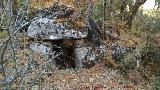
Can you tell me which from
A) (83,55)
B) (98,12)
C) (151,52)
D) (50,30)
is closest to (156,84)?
(151,52)

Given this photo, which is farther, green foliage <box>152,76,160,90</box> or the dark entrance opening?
the dark entrance opening

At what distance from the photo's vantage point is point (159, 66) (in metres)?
12.7

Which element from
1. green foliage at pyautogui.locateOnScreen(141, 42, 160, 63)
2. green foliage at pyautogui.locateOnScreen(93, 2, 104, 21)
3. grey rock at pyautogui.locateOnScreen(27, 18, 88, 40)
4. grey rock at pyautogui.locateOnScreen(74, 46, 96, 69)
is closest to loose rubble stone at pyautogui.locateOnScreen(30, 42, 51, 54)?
grey rock at pyautogui.locateOnScreen(27, 18, 88, 40)

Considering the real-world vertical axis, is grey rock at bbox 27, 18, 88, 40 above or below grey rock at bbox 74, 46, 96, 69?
above

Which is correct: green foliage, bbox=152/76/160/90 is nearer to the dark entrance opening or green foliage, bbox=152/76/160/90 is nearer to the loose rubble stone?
the dark entrance opening

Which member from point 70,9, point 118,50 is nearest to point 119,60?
point 118,50

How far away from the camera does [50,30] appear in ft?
40.0

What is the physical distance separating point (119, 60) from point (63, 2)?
2495 millimetres

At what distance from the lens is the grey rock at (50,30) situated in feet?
39.9

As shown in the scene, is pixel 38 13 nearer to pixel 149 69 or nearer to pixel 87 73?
pixel 87 73

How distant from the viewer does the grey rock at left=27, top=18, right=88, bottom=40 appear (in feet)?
39.9

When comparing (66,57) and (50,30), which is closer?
(50,30)

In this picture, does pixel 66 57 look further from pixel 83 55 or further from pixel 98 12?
pixel 98 12

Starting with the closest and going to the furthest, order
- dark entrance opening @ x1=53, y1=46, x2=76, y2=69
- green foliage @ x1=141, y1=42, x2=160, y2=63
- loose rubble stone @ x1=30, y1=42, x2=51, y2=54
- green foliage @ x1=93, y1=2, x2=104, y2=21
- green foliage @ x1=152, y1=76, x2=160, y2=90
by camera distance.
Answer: green foliage @ x1=152, y1=76, x2=160, y2=90 → loose rubble stone @ x1=30, y1=42, x2=51, y2=54 → dark entrance opening @ x1=53, y1=46, x2=76, y2=69 → green foliage @ x1=141, y1=42, x2=160, y2=63 → green foliage @ x1=93, y1=2, x2=104, y2=21
